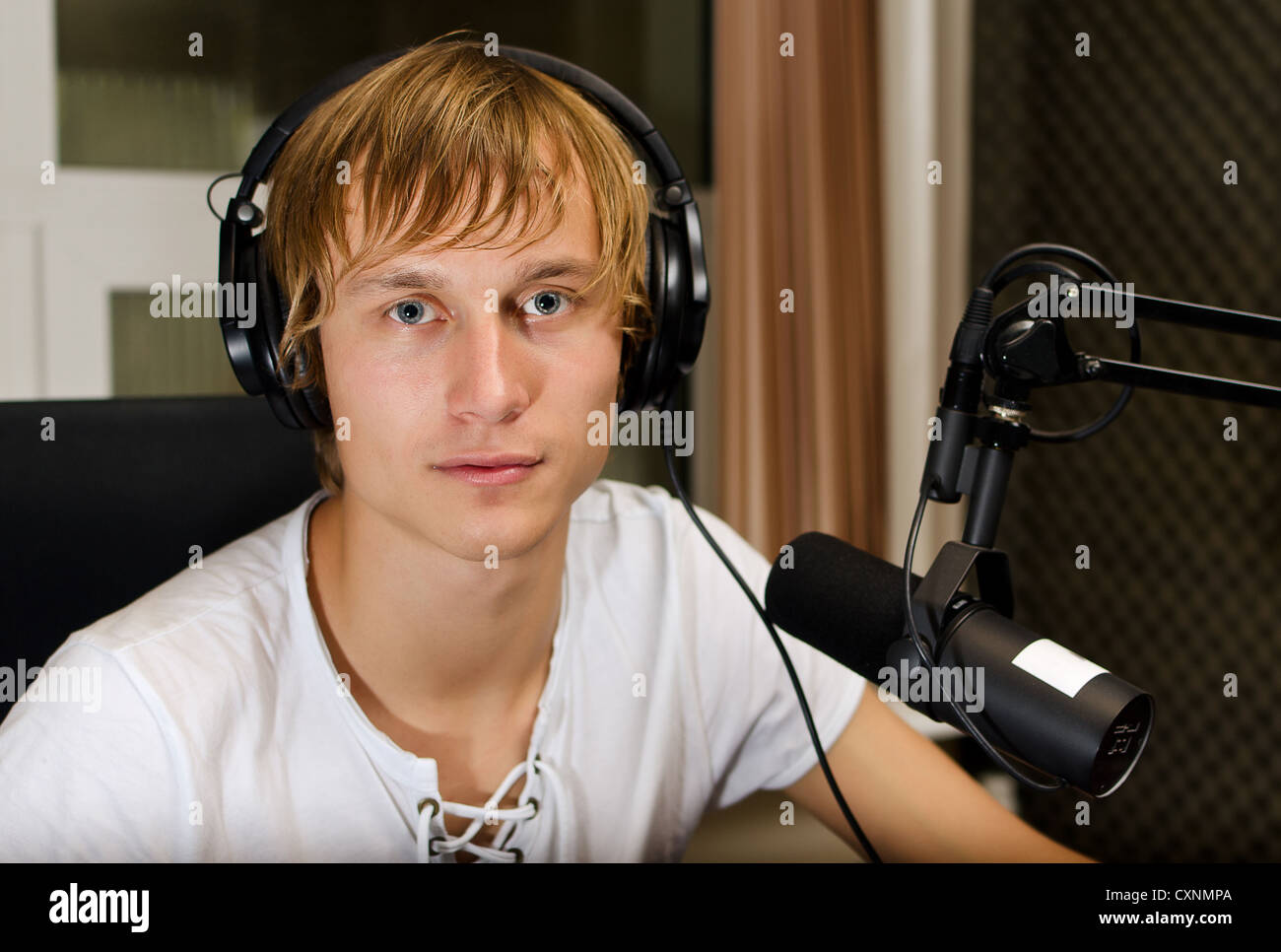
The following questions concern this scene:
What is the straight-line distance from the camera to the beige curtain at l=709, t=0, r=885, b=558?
1590 mm

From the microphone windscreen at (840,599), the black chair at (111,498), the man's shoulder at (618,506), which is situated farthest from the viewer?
the man's shoulder at (618,506)

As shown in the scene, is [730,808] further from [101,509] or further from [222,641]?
[101,509]

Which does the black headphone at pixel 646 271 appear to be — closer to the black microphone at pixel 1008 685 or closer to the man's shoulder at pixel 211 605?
the man's shoulder at pixel 211 605

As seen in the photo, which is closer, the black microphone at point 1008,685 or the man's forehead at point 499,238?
the black microphone at point 1008,685

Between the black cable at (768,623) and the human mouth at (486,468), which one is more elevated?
the human mouth at (486,468)

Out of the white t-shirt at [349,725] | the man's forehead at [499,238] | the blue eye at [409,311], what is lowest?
the white t-shirt at [349,725]

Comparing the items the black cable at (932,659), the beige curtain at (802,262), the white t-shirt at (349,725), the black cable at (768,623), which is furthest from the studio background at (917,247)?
the black cable at (932,659)

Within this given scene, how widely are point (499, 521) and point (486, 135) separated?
9.7 inches

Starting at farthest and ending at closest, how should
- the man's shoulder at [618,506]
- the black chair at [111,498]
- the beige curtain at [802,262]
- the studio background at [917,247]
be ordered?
the beige curtain at [802,262]
the studio background at [917,247]
the man's shoulder at [618,506]
the black chair at [111,498]

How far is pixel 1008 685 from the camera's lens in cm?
46

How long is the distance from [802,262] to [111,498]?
1.11 m

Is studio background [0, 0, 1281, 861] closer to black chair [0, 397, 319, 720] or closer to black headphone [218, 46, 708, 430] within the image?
black chair [0, 397, 319, 720]

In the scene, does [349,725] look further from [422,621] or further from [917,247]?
[917,247]

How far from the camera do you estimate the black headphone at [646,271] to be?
2.00 feet
